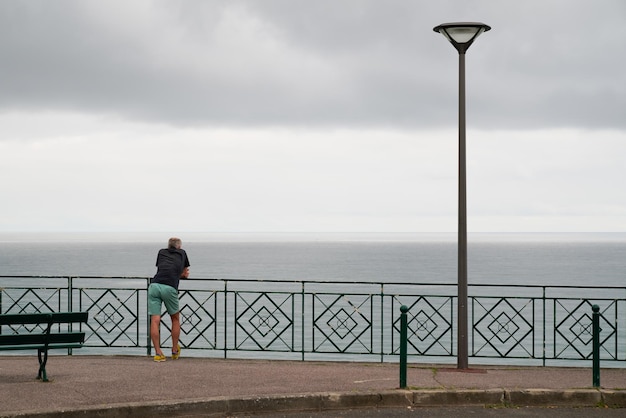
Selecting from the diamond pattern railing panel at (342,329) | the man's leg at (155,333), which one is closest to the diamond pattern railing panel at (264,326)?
the diamond pattern railing panel at (342,329)

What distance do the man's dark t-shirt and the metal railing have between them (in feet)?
1.34

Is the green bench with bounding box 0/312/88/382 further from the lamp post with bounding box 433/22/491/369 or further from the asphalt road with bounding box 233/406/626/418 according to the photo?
the lamp post with bounding box 433/22/491/369

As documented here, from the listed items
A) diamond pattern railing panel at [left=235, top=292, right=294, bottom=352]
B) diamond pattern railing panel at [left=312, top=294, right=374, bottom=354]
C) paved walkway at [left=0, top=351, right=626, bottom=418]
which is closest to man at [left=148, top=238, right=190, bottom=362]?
paved walkway at [left=0, top=351, right=626, bottom=418]

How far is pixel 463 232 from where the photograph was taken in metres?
11.5

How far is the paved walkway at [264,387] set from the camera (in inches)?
339

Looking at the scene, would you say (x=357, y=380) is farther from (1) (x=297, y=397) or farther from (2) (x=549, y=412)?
(2) (x=549, y=412)

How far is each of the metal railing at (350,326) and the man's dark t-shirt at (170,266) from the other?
41 cm

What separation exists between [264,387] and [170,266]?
3.21 m

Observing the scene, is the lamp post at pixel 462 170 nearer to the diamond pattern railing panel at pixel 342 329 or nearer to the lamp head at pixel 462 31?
the lamp head at pixel 462 31

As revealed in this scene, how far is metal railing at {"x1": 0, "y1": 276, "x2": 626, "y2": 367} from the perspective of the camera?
13.0 m

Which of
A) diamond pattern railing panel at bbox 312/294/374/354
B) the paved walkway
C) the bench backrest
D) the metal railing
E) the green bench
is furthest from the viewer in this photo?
diamond pattern railing panel at bbox 312/294/374/354

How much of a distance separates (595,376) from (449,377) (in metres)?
1.72

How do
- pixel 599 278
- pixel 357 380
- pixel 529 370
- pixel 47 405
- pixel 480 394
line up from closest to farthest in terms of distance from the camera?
pixel 47 405 < pixel 480 394 < pixel 357 380 < pixel 529 370 < pixel 599 278

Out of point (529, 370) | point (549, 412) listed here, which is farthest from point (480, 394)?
point (529, 370)
